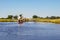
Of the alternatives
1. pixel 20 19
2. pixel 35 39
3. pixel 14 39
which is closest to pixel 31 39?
pixel 35 39

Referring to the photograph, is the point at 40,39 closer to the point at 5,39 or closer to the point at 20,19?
the point at 5,39

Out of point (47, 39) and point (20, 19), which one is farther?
point (20, 19)

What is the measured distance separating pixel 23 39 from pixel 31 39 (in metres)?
0.60

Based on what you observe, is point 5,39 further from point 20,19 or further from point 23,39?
point 20,19

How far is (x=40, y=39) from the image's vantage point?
14945 millimetres

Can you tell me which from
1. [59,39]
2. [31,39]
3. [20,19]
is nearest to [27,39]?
[31,39]

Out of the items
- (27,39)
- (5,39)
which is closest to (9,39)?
(5,39)

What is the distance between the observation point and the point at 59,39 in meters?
14.9

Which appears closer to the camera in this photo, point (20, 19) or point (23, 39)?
point (23, 39)

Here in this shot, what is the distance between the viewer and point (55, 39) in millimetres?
14992

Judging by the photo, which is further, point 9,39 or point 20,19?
point 20,19

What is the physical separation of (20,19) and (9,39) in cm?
2485

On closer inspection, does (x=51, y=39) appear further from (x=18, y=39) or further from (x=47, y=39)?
(x=18, y=39)

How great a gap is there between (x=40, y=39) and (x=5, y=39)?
256cm
